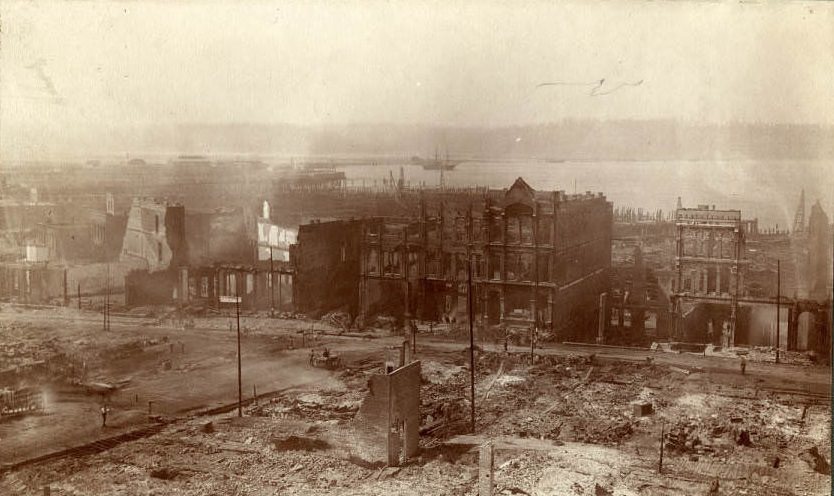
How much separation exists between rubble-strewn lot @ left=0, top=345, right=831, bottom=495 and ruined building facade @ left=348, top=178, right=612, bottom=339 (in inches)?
375

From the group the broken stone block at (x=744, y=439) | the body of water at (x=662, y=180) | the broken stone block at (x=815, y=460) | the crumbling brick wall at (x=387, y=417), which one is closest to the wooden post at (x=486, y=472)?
the crumbling brick wall at (x=387, y=417)

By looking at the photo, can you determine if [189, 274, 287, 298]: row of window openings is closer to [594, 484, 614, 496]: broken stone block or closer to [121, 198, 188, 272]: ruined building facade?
[121, 198, 188, 272]: ruined building facade

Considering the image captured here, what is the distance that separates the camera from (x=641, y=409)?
24.3 m

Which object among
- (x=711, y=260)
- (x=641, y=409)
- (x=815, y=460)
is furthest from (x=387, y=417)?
(x=711, y=260)

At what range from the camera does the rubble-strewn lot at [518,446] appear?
1895cm

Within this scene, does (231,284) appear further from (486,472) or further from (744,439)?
(744,439)

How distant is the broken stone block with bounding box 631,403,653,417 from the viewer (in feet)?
79.6

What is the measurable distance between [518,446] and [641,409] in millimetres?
5570

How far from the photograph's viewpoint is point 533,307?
122ft

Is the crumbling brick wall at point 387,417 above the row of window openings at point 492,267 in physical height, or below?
below

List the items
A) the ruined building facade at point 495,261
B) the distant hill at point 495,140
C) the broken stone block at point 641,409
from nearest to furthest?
the broken stone block at point 641,409, the distant hill at point 495,140, the ruined building facade at point 495,261

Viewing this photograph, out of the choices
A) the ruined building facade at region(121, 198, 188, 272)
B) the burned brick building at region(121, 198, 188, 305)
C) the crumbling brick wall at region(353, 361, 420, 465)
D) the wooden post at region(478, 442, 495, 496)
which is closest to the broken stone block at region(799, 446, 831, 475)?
the wooden post at region(478, 442, 495, 496)

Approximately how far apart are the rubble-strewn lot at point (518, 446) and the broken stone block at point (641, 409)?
1.7 inches

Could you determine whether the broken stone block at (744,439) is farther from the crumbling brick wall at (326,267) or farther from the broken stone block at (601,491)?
the crumbling brick wall at (326,267)
